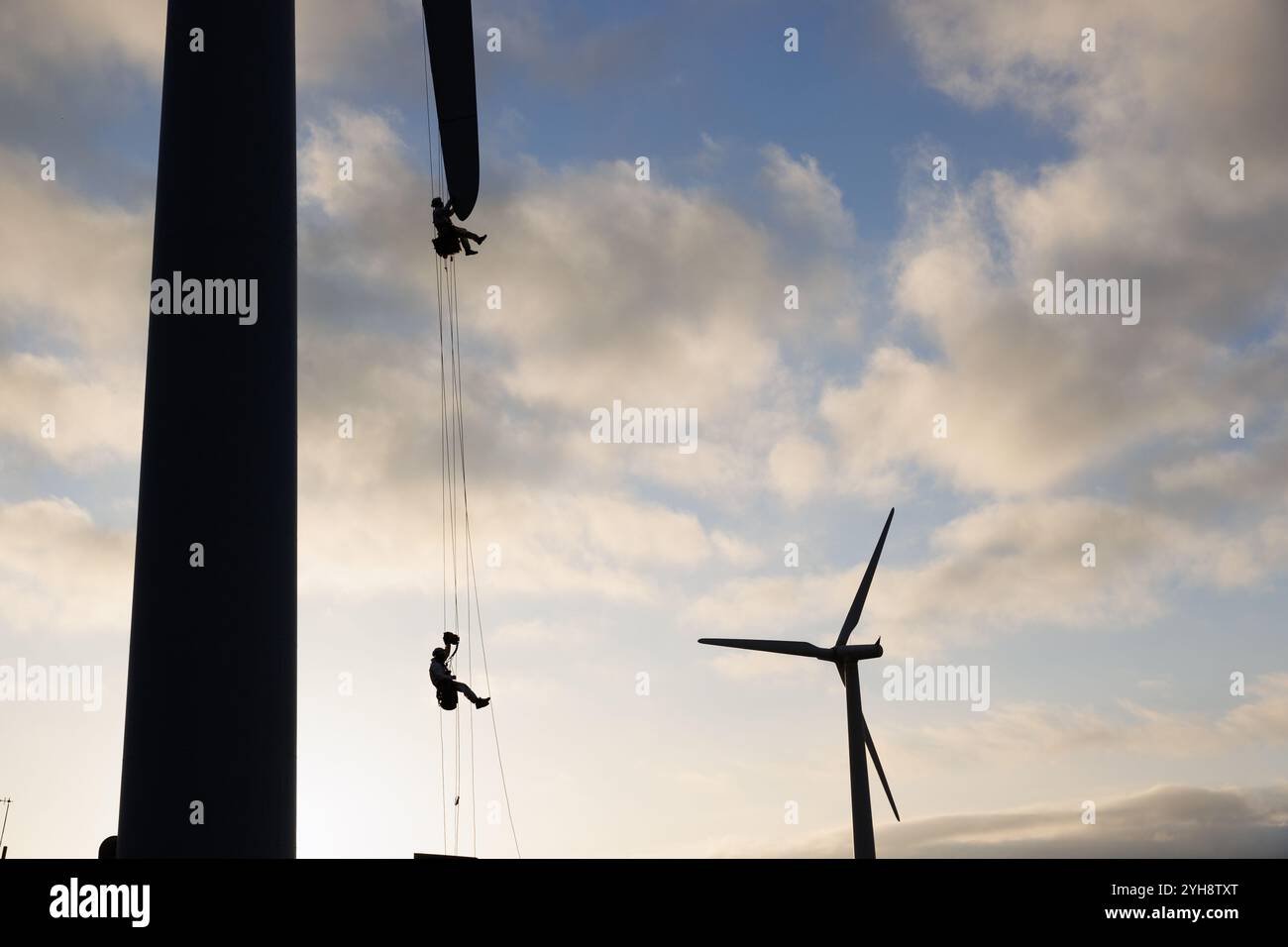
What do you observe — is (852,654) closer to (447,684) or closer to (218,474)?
(447,684)

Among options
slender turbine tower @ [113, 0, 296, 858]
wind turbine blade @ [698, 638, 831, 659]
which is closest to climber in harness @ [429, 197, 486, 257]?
slender turbine tower @ [113, 0, 296, 858]

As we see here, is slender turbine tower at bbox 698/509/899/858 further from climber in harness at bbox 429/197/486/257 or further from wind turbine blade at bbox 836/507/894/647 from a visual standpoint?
climber in harness at bbox 429/197/486/257

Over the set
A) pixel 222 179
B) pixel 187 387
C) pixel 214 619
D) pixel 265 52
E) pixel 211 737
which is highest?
pixel 265 52

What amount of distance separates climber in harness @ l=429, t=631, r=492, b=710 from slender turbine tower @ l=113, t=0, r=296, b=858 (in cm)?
1125

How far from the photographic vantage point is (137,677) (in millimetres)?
18406

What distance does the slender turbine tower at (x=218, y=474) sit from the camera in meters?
18.1

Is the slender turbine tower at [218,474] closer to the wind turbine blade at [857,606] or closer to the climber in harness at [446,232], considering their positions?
the climber in harness at [446,232]

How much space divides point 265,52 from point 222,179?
2.83 m
